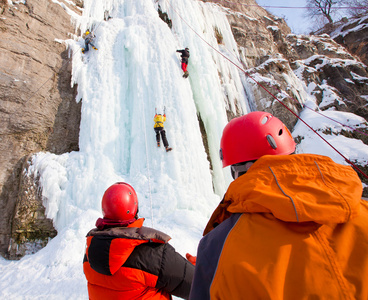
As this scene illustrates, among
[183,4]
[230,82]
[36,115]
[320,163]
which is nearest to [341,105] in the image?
[230,82]

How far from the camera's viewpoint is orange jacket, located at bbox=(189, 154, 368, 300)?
1.80ft

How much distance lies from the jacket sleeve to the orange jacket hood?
28.4 inches

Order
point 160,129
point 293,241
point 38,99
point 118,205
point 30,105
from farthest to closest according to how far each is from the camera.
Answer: point 38,99, point 30,105, point 160,129, point 118,205, point 293,241

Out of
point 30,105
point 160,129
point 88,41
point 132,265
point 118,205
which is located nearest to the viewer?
point 132,265

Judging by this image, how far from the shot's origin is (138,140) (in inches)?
220

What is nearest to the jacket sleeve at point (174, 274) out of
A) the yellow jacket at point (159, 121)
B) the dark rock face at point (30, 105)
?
the yellow jacket at point (159, 121)

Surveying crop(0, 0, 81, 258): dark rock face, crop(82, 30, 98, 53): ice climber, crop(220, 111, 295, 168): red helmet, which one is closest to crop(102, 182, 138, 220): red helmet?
crop(220, 111, 295, 168): red helmet

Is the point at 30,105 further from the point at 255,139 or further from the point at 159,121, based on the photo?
the point at 255,139

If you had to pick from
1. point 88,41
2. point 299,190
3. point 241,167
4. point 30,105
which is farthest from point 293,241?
point 88,41

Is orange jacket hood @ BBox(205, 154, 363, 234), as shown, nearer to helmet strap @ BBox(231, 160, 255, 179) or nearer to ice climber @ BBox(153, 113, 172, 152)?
helmet strap @ BBox(231, 160, 255, 179)

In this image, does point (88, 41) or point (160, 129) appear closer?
point (160, 129)

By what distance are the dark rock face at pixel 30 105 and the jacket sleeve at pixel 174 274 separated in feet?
15.3

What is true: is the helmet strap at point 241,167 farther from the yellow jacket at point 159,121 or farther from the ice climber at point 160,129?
the yellow jacket at point 159,121

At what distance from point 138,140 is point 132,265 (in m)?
4.67
